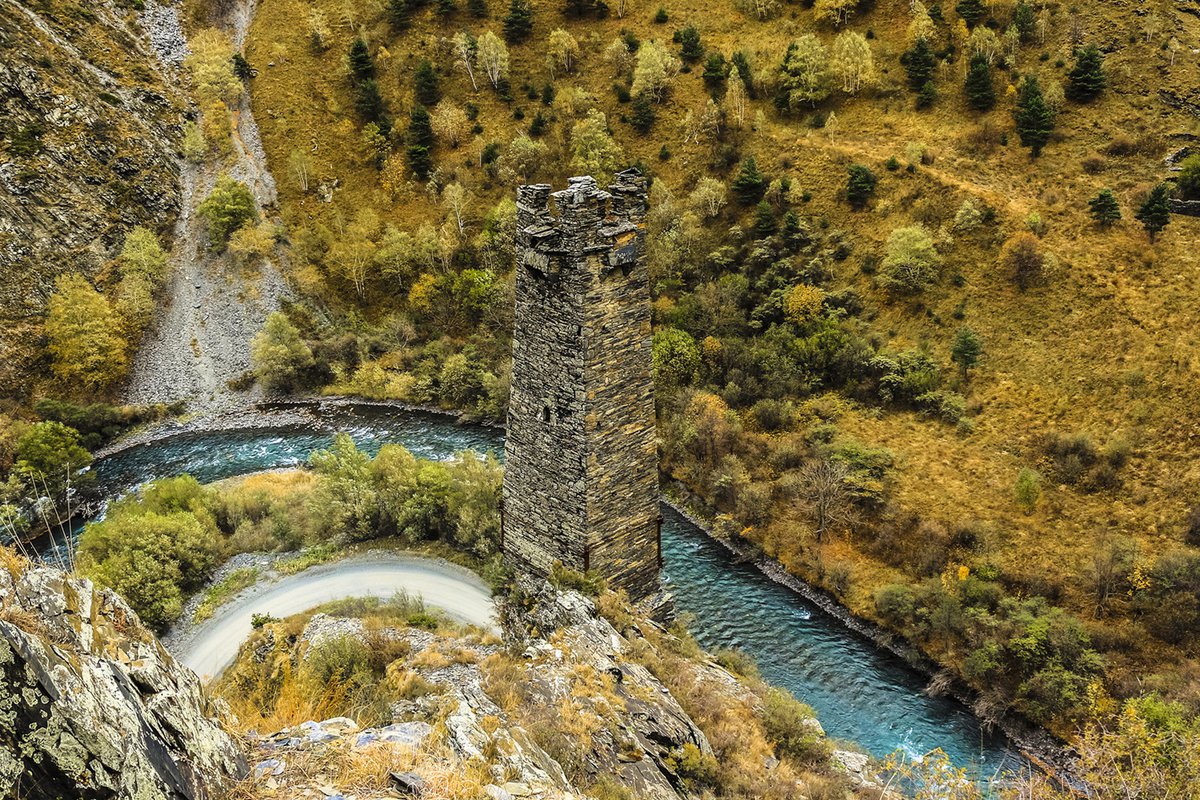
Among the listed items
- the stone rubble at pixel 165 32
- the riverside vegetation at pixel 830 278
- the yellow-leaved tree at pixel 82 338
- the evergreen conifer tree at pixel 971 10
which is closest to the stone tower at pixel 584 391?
the riverside vegetation at pixel 830 278

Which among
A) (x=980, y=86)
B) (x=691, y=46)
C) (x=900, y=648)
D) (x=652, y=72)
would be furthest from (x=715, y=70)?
(x=900, y=648)

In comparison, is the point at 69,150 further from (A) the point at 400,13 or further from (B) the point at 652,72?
(B) the point at 652,72

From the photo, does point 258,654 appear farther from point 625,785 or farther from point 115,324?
point 115,324

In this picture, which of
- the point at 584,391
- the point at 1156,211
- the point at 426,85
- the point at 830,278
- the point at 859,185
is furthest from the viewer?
the point at 426,85

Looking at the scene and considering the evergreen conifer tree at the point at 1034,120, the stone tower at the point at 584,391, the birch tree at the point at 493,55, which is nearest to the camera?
the stone tower at the point at 584,391

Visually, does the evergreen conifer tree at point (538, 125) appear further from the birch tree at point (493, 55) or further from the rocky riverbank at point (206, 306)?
the rocky riverbank at point (206, 306)

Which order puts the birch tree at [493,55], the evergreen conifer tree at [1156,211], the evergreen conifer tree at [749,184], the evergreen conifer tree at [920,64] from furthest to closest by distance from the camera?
1. the birch tree at [493,55]
2. the evergreen conifer tree at [920,64]
3. the evergreen conifer tree at [749,184]
4. the evergreen conifer tree at [1156,211]

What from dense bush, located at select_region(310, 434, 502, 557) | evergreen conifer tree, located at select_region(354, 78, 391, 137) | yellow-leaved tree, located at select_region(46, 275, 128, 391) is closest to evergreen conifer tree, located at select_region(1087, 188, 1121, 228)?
dense bush, located at select_region(310, 434, 502, 557)
